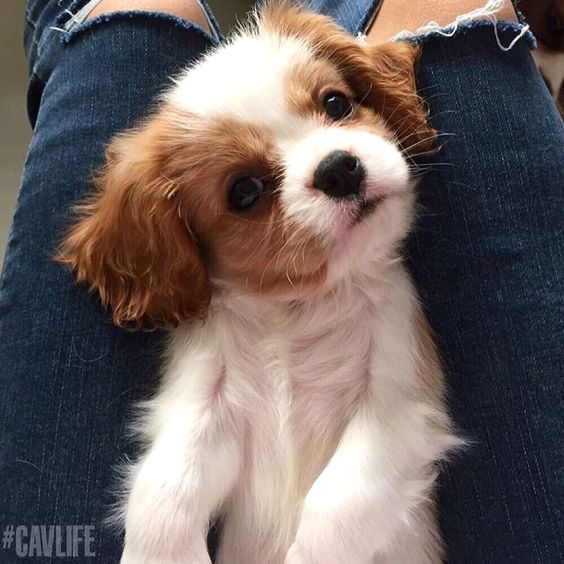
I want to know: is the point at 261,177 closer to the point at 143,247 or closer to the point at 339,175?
the point at 339,175

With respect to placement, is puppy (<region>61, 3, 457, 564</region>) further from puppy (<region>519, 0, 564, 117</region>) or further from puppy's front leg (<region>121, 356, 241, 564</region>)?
puppy (<region>519, 0, 564, 117</region>)

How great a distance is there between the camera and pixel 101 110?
1609 millimetres

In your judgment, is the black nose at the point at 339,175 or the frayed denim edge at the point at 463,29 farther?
the frayed denim edge at the point at 463,29

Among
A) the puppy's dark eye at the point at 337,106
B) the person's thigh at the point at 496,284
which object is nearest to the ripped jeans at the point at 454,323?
the person's thigh at the point at 496,284

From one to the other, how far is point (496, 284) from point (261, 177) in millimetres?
524

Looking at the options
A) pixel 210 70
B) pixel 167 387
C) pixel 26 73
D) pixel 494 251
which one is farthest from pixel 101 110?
pixel 26 73

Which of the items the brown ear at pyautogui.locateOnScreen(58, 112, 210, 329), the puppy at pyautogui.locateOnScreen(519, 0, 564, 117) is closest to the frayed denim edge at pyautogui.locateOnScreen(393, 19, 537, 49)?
the brown ear at pyautogui.locateOnScreen(58, 112, 210, 329)

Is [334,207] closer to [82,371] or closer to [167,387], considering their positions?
[167,387]

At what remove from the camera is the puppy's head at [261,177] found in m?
1.20

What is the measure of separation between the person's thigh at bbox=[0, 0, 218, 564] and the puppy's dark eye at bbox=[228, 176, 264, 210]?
36 centimetres

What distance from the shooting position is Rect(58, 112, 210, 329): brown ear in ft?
4.35

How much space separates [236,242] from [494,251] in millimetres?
524

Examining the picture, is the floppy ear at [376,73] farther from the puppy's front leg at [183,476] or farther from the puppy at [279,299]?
the puppy's front leg at [183,476]

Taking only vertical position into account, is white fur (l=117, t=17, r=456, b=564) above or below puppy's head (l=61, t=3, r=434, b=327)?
below
